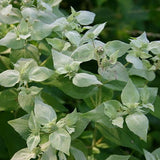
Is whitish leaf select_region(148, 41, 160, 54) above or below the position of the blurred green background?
above

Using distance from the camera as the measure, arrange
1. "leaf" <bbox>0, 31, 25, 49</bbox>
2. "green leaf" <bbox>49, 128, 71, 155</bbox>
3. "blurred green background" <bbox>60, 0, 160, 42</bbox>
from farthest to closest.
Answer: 1. "blurred green background" <bbox>60, 0, 160, 42</bbox>
2. "leaf" <bbox>0, 31, 25, 49</bbox>
3. "green leaf" <bbox>49, 128, 71, 155</bbox>

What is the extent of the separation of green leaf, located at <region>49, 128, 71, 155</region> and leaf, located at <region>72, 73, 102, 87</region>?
69 millimetres

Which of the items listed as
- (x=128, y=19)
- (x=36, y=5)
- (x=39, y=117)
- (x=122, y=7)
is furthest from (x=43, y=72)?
(x=128, y=19)

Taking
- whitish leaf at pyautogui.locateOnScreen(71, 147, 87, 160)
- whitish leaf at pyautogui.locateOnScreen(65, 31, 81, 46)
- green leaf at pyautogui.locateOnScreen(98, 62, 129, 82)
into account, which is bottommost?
whitish leaf at pyautogui.locateOnScreen(71, 147, 87, 160)

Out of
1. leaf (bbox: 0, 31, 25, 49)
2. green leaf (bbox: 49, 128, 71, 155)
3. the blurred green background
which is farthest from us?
the blurred green background

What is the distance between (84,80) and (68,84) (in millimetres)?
55

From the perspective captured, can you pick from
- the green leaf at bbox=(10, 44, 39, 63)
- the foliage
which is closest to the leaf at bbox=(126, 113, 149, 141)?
the foliage

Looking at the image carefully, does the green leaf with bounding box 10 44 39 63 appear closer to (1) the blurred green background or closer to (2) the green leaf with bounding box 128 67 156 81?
(2) the green leaf with bounding box 128 67 156 81

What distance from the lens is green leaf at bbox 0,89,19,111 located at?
588mm

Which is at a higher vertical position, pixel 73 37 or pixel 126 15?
pixel 73 37

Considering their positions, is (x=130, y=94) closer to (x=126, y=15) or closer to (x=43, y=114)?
(x=43, y=114)

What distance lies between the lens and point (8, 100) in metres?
0.59

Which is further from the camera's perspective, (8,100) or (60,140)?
(8,100)

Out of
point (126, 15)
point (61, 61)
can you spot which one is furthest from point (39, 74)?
point (126, 15)
